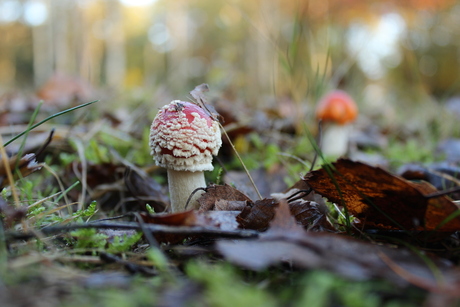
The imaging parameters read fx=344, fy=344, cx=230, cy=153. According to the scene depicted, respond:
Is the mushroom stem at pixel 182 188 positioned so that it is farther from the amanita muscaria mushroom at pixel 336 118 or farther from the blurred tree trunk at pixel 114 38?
the blurred tree trunk at pixel 114 38

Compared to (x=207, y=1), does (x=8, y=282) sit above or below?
below

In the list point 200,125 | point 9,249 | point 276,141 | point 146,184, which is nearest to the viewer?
point 9,249

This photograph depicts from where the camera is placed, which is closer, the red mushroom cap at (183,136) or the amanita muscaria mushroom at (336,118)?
the red mushroom cap at (183,136)

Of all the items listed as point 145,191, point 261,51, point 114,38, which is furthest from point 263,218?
point 114,38

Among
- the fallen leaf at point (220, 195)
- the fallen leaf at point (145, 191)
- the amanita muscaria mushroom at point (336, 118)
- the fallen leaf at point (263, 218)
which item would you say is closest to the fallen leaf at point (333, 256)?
the fallen leaf at point (263, 218)

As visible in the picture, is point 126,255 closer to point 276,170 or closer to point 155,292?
point 155,292

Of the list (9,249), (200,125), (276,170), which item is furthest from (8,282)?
(276,170)

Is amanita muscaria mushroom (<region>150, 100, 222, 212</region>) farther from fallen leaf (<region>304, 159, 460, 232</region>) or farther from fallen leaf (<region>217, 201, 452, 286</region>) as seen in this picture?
Answer: fallen leaf (<region>217, 201, 452, 286</region>)
